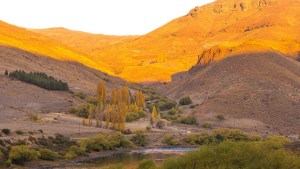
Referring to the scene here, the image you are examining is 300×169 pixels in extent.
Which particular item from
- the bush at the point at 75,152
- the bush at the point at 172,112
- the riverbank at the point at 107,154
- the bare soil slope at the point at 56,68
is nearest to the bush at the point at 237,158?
the riverbank at the point at 107,154

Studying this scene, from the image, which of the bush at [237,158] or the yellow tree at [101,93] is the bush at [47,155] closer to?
the bush at [237,158]

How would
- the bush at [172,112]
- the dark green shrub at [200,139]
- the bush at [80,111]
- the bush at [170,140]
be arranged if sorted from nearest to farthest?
the bush at [170,140] < the dark green shrub at [200,139] < the bush at [80,111] < the bush at [172,112]

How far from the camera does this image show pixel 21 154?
5297 cm

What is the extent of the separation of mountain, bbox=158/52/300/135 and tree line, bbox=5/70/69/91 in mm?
30897

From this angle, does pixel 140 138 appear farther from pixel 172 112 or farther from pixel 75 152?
pixel 172 112

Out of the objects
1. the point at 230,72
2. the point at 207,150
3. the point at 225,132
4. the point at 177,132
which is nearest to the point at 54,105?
the point at 177,132

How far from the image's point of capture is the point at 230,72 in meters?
122

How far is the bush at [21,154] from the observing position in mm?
52031

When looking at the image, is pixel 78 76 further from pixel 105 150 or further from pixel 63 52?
pixel 105 150

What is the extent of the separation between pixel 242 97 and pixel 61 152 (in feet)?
179

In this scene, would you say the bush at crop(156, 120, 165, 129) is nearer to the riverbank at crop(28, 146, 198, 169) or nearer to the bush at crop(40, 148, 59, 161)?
the riverbank at crop(28, 146, 198, 169)

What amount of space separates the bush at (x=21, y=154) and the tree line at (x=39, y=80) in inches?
2010

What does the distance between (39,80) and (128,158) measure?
50198mm

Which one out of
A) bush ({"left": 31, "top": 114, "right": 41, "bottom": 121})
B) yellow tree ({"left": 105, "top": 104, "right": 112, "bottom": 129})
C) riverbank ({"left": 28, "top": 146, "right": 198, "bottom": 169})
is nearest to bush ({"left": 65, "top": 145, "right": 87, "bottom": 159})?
riverbank ({"left": 28, "top": 146, "right": 198, "bottom": 169})
